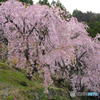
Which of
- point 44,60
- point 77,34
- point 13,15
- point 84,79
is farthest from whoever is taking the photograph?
point 84,79

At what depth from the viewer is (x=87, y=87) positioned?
45.3ft

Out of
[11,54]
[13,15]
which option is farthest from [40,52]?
[13,15]

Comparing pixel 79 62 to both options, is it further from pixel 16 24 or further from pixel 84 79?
pixel 16 24

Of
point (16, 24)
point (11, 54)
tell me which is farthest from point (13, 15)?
point (11, 54)

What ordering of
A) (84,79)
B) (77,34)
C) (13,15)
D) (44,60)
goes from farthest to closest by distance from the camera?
(84,79) → (77,34) → (13,15) → (44,60)

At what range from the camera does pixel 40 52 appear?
8.05m

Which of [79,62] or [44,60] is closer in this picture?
[44,60]

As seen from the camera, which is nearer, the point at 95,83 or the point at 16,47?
the point at 16,47

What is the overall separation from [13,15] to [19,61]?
3.04 meters

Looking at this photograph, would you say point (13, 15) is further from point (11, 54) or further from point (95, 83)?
point (95, 83)

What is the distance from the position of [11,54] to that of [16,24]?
6.45 ft

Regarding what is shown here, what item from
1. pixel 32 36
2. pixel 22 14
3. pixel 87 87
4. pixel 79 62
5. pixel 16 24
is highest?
pixel 22 14

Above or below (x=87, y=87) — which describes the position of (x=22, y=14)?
above

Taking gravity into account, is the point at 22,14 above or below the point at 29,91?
above
